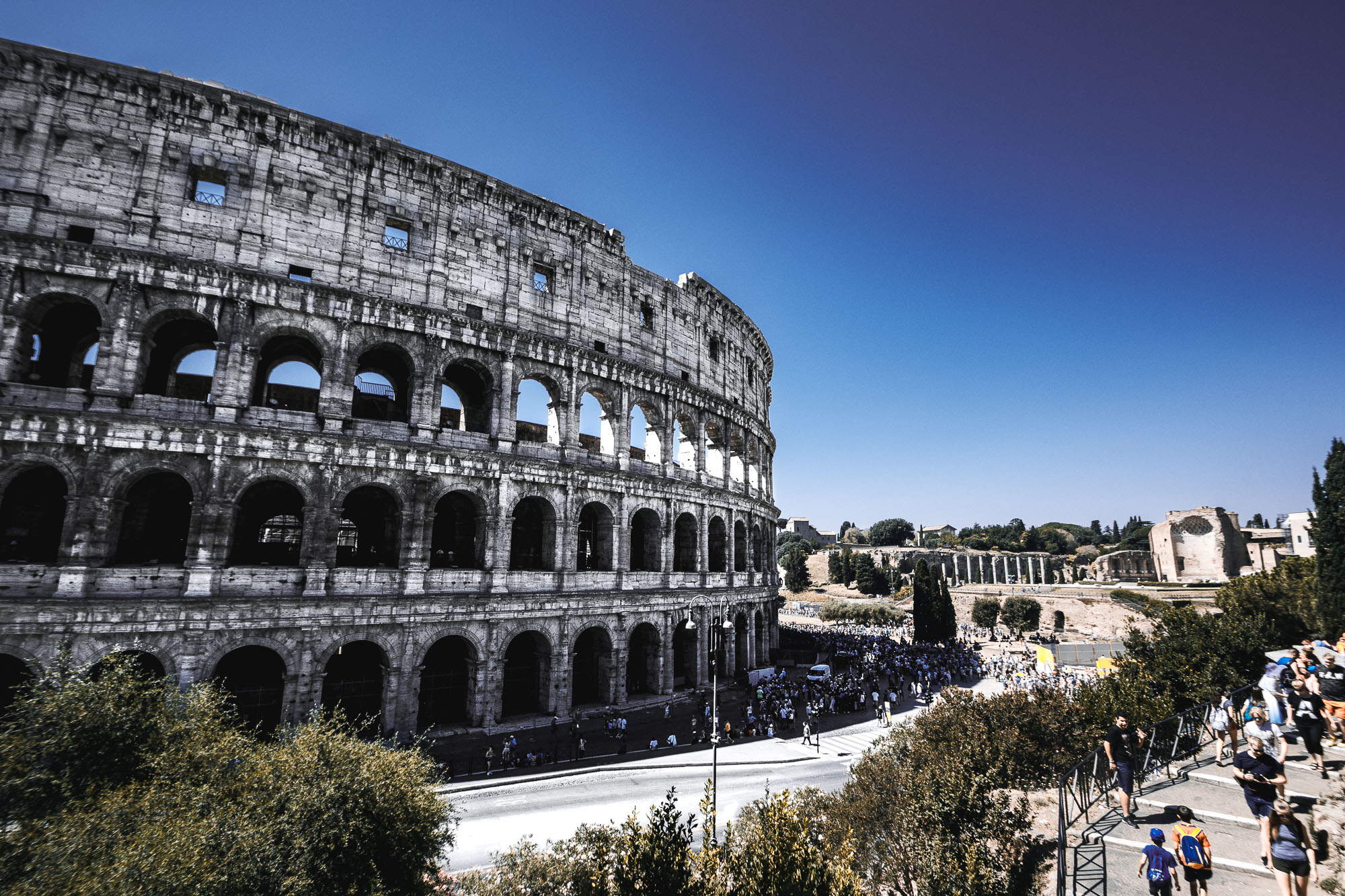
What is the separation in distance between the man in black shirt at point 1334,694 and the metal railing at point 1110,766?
1.28 meters

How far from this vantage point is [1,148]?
56.6 ft

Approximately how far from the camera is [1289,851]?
285 inches

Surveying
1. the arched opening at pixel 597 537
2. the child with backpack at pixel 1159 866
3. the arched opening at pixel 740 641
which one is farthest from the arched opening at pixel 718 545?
the child with backpack at pixel 1159 866

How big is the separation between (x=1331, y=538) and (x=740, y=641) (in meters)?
25.8

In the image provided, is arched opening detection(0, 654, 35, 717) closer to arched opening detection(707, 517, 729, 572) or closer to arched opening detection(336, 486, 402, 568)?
arched opening detection(336, 486, 402, 568)

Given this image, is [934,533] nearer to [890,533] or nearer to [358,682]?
[890,533]

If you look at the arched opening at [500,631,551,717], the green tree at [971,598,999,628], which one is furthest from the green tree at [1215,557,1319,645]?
the green tree at [971,598,999,628]

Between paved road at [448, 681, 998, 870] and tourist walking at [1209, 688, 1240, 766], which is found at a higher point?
tourist walking at [1209, 688, 1240, 766]

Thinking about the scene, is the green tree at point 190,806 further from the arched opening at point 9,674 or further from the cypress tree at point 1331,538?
the cypress tree at point 1331,538

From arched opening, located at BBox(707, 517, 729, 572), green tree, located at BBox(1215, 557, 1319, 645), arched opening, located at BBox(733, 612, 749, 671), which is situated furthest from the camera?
arched opening, located at BBox(707, 517, 729, 572)

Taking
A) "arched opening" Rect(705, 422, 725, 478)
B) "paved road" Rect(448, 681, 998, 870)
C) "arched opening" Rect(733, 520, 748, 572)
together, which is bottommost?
"paved road" Rect(448, 681, 998, 870)

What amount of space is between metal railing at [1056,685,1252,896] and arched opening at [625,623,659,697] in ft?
53.7

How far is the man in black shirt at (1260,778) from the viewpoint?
8.30 meters

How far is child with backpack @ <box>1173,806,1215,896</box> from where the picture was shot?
7.70 meters
